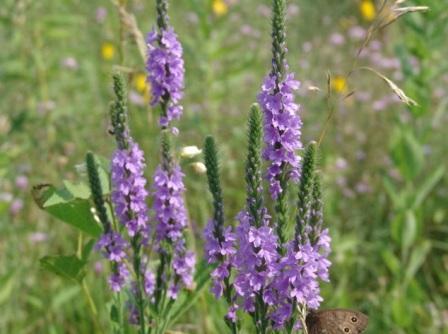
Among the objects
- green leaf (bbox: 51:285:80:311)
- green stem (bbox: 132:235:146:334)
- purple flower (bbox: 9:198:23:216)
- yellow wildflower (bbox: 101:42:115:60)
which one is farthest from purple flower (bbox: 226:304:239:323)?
yellow wildflower (bbox: 101:42:115:60)

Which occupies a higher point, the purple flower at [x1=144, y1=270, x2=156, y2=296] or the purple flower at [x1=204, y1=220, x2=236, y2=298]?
the purple flower at [x1=204, y1=220, x2=236, y2=298]

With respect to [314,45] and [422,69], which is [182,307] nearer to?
[422,69]

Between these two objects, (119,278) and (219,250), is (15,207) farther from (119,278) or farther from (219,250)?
(219,250)

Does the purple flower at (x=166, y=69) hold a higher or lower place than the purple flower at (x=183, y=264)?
higher

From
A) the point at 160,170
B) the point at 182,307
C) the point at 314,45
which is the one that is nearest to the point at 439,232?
the point at 314,45

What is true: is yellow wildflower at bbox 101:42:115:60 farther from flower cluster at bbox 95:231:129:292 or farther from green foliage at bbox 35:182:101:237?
flower cluster at bbox 95:231:129:292

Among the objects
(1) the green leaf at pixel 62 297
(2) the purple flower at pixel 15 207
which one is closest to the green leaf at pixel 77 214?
(1) the green leaf at pixel 62 297

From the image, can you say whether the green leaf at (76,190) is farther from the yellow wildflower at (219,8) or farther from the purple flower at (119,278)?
the yellow wildflower at (219,8)
